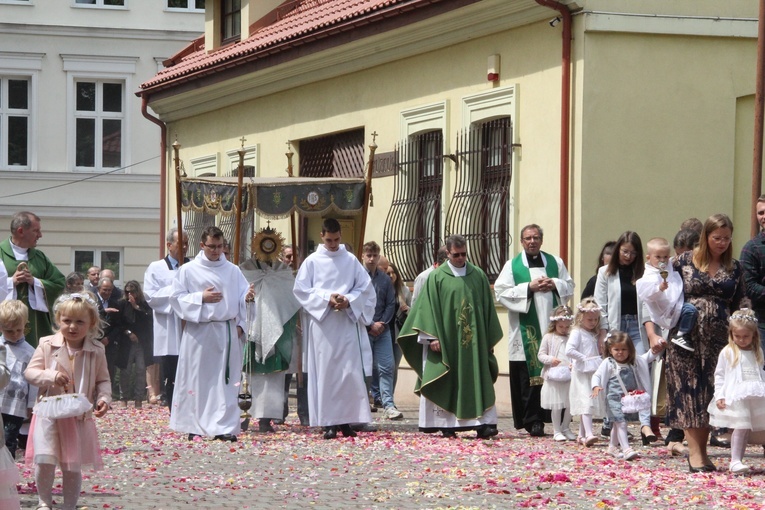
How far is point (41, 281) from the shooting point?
13141 mm

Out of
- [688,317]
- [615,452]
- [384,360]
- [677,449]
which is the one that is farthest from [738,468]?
[384,360]

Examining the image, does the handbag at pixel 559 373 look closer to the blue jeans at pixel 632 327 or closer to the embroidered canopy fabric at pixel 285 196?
the blue jeans at pixel 632 327

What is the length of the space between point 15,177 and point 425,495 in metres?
25.8

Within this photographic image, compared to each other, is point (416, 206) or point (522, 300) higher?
point (416, 206)

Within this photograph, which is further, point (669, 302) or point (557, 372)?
point (557, 372)

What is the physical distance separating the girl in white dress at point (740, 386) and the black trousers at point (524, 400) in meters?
3.43

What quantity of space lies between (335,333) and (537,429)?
200 cm

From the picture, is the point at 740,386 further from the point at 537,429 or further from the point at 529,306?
the point at 529,306

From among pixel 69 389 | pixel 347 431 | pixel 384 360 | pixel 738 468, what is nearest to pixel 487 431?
pixel 347 431

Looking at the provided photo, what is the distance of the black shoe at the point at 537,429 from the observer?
1410cm

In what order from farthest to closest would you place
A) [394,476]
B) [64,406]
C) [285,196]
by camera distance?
[285,196], [394,476], [64,406]

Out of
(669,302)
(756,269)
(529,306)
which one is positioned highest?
(756,269)

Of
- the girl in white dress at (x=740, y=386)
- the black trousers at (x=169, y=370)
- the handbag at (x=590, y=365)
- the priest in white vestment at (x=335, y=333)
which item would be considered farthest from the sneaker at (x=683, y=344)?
the black trousers at (x=169, y=370)

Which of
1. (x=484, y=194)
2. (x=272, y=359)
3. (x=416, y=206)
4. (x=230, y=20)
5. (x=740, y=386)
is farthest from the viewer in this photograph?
(x=230, y=20)
